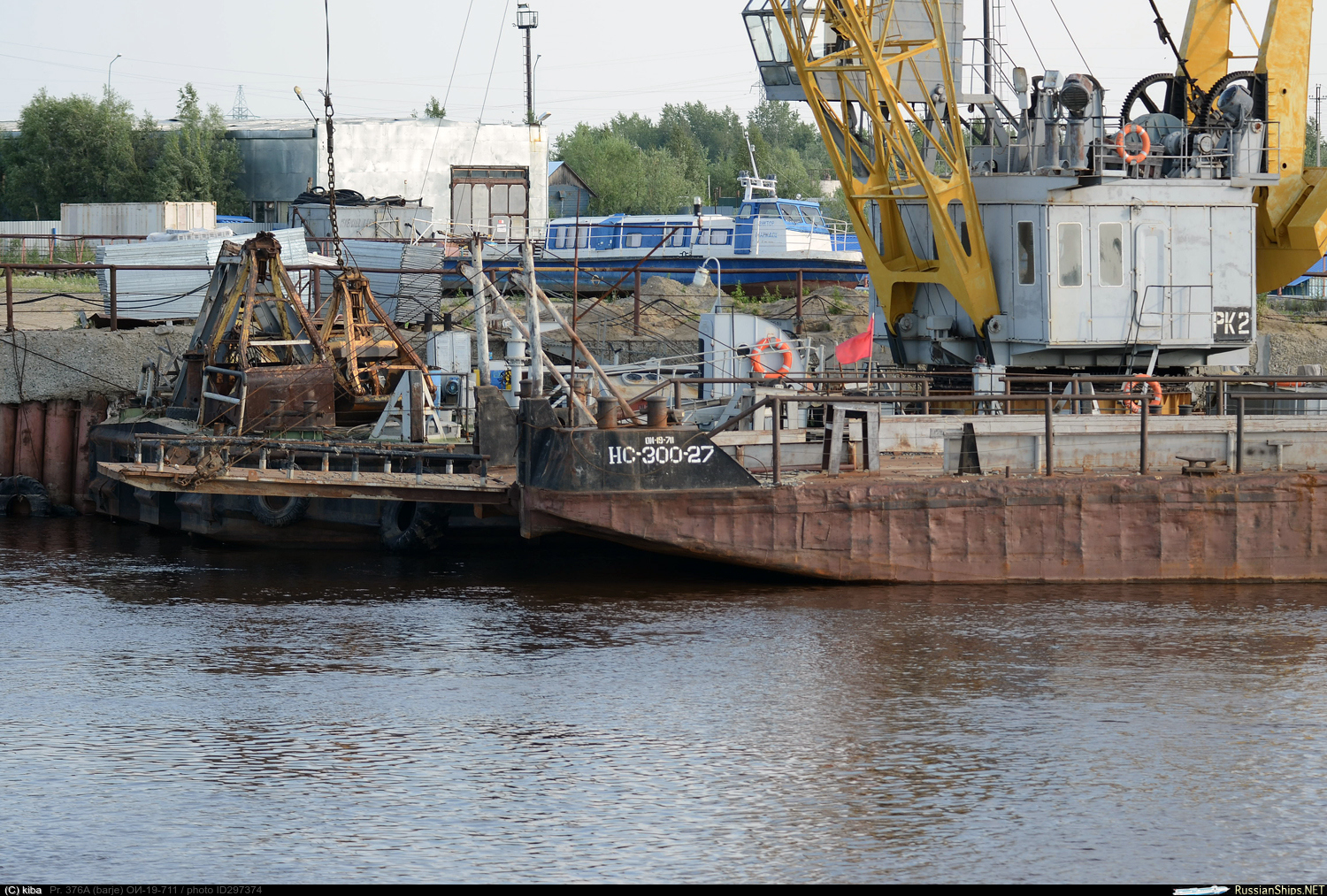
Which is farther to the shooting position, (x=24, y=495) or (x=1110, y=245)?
(x=24, y=495)

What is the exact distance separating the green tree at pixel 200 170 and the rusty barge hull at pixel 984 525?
45.3 m

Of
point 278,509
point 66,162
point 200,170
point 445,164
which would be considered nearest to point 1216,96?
point 278,509

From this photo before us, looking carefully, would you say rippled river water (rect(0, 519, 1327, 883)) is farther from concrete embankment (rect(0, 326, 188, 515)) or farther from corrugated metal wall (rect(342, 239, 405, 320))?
corrugated metal wall (rect(342, 239, 405, 320))

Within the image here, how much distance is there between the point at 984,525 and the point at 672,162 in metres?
76.6

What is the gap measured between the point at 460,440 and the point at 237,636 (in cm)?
562

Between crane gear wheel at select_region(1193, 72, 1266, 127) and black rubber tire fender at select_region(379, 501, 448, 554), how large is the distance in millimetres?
12703

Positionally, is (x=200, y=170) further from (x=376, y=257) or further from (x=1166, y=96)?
(x=1166, y=96)

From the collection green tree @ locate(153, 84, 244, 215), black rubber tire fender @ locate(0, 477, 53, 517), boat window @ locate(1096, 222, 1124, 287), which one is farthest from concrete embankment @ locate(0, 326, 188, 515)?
green tree @ locate(153, 84, 244, 215)

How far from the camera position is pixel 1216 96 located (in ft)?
72.8

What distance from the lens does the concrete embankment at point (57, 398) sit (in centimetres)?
2456

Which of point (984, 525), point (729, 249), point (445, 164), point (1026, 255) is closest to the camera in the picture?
point (984, 525)

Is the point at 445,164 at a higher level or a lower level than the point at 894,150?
higher

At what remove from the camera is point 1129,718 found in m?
12.4

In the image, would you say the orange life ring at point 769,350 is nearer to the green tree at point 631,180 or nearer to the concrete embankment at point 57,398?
the concrete embankment at point 57,398
